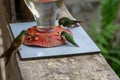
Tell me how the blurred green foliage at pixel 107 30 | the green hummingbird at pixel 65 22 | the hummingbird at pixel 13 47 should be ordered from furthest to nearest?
the blurred green foliage at pixel 107 30, the green hummingbird at pixel 65 22, the hummingbird at pixel 13 47

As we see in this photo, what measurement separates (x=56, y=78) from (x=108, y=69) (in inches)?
5.8

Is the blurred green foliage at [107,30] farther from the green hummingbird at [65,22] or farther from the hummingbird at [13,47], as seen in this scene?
the hummingbird at [13,47]

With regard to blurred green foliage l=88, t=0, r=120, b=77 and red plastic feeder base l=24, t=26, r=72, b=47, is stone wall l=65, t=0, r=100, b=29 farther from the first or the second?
red plastic feeder base l=24, t=26, r=72, b=47

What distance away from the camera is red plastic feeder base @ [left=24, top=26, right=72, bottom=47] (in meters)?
1.06

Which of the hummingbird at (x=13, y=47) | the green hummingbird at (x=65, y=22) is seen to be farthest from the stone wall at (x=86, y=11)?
the hummingbird at (x=13, y=47)

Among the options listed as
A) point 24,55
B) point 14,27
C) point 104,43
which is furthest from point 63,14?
point 104,43

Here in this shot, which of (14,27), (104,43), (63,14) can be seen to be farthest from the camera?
(104,43)

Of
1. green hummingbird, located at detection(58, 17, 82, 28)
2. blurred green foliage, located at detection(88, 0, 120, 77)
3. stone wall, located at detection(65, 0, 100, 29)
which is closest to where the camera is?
green hummingbird, located at detection(58, 17, 82, 28)

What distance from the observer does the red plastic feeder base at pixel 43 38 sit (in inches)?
41.8

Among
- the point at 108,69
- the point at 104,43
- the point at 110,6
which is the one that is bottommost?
the point at 104,43

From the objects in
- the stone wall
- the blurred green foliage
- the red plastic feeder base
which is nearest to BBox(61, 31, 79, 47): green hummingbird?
the red plastic feeder base

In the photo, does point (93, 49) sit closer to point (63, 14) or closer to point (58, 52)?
point (58, 52)

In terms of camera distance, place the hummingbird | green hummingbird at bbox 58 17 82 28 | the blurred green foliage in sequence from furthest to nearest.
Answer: the blurred green foliage
green hummingbird at bbox 58 17 82 28
the hummingbird

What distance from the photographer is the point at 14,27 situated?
3.88ft
